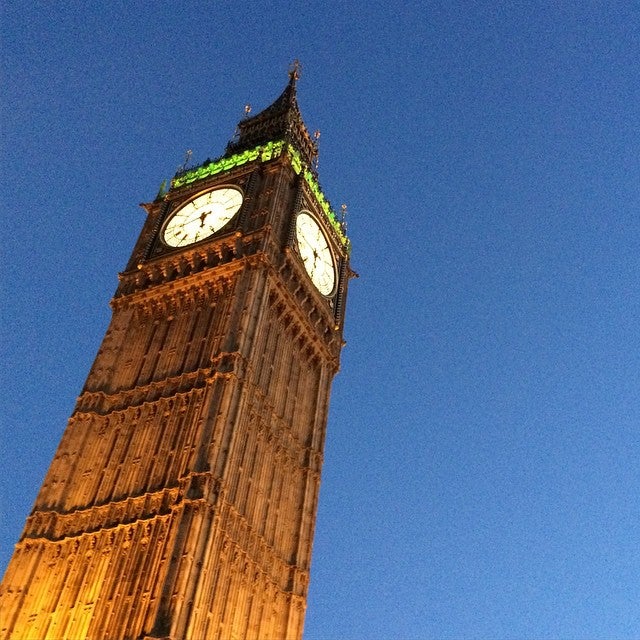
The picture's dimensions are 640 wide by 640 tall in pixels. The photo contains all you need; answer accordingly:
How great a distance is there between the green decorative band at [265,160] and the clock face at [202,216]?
7.96ft

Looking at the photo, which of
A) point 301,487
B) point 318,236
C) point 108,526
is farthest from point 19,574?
point 318,236

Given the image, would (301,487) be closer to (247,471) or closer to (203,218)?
(247,471)

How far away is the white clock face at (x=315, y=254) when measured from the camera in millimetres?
52969

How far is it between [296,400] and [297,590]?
9814 millimetres

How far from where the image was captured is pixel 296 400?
48.3 meters

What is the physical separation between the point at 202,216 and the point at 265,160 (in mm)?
5264

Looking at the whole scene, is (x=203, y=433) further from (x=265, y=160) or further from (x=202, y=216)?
(x=265, y=160)

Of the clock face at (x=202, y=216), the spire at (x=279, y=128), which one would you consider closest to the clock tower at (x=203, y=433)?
the clock face at (x=202, y=216)

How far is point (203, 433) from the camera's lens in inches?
1590

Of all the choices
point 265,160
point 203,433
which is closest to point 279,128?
point 265,160

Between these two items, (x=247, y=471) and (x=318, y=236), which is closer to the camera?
(x=247, y=471)

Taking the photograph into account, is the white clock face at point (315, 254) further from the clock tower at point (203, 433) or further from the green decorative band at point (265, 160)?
the green decorative band at point (265, 160)

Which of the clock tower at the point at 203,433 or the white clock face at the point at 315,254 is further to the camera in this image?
the white clock face at the point at 315,254

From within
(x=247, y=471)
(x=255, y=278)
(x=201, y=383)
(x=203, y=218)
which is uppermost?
(x=203, y=218)
